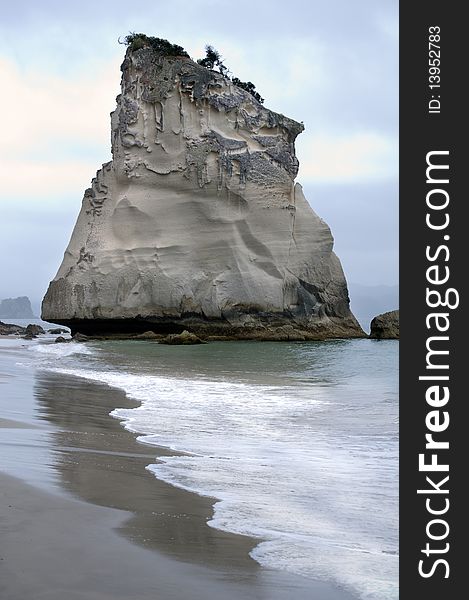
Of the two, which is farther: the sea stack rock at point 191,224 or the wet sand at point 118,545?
the sea stack rock at point 191,224

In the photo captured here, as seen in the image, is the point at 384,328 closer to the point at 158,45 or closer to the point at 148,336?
the point at 148,336

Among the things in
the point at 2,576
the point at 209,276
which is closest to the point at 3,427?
the point at 2,576

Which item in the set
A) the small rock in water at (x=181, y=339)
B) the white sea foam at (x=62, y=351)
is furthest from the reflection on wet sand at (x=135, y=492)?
the small rock in water at (x=181, y=339)

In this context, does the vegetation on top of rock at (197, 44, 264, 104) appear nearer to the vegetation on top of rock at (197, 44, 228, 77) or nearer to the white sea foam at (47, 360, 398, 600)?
the vegetation on top of rock at (197, 44, 228, 77)

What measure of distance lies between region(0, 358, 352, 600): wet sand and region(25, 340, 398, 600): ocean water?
0.17 meters

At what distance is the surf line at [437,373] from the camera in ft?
10.1

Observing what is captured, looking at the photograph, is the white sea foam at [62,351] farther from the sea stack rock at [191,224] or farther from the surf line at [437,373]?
the surf line at [437,373]

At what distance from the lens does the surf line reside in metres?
3.07

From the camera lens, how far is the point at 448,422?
3439 mm

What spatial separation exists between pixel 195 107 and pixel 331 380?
24590mm

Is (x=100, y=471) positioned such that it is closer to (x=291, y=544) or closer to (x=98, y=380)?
(x=291, y=544)

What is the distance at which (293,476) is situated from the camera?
18.7 ft

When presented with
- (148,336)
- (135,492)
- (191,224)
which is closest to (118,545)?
(135,492)

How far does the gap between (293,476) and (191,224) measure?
32258 millimetres
